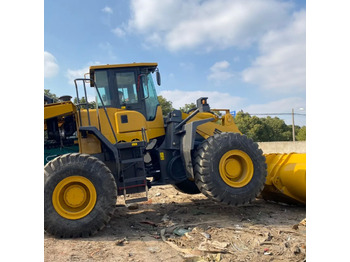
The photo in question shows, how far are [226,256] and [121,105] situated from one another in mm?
3811

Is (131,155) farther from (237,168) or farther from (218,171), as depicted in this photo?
(237,168)

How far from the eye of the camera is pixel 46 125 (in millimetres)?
6289

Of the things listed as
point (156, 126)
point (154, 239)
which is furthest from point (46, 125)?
point (154, 239)

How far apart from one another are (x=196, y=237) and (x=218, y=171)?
1.47 meters

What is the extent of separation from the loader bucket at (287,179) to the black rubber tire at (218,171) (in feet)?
2.54

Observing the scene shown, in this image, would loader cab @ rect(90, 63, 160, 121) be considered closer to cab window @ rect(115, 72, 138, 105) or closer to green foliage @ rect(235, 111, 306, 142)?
cab window @ rect(115, 72, 138, 105)

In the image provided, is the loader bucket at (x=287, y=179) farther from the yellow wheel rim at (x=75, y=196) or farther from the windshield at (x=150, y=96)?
the yellow wheel rim at (x=75, y=196)

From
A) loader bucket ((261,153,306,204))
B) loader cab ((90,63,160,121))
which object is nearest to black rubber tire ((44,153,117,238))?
loader cab ((90,63,160,121))

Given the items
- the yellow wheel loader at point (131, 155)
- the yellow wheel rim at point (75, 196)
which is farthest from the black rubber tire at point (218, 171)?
the yellow wheel rim at point (75, 196)

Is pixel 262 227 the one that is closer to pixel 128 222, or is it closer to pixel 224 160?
pixel 224 160

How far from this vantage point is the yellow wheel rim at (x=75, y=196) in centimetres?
504

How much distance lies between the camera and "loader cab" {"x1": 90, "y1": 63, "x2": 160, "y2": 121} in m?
6.47

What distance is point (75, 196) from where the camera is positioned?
203 inches

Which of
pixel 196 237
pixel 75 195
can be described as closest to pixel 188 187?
pixel 196 237
